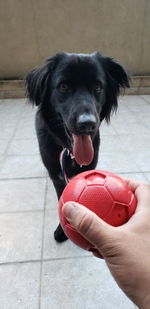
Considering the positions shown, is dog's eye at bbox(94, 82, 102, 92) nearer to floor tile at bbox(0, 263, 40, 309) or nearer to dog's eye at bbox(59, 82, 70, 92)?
dog's eye at bbox(59, 82, 70, 92)

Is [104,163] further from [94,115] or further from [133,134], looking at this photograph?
[94,115]

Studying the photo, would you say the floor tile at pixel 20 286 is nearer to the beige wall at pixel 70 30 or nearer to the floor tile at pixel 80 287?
the floor tile at pixel 80 287

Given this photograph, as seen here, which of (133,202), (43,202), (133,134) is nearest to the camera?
(133,202)

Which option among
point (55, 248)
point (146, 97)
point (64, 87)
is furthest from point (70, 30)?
point (55, 248)

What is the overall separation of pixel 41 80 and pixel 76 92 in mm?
327

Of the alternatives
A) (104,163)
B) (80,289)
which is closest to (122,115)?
(104,163)

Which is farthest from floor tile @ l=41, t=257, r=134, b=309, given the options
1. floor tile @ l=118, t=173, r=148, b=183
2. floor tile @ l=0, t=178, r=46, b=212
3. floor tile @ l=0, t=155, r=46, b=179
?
floor tile @ l=0, t=155, r=46, b=179

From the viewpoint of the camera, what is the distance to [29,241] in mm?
1969

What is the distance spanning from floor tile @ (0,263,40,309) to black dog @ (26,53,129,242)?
349 mm

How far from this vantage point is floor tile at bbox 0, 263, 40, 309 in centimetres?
153

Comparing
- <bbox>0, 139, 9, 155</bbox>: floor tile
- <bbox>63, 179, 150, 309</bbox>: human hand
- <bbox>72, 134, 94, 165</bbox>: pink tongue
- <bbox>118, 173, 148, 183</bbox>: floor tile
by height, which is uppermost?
<bbox>63, 179, 150, 309</bbox>: human hand

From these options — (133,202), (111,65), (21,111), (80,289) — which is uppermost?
(111,65)

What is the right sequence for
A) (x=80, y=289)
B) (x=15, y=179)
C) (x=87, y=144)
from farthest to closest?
(x=15, y=179), (x=87, y=144), (x=80, y=289)

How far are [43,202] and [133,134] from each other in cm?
206
